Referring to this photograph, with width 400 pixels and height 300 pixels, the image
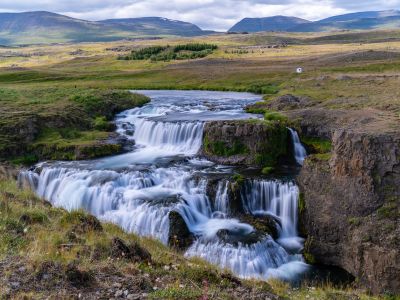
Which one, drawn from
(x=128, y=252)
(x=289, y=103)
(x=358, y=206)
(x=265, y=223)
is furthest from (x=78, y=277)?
(x=289, y=103)

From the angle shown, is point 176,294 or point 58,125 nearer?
point 176,294

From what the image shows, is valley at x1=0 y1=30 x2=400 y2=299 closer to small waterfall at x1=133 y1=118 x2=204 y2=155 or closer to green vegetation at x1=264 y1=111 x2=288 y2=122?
small waterfall at x1=133 y1=118 x2=204 y2=155

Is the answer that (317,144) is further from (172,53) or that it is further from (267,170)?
(172,53)

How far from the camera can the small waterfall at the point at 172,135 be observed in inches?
1490

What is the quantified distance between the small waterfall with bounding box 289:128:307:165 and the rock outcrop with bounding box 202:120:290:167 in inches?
22.5

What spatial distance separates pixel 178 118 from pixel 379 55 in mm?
65027

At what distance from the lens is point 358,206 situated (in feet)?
75.5

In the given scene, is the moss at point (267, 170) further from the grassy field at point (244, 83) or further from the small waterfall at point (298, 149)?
the grassy field at point (244, 83)

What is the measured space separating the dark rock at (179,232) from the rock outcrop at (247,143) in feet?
→ 32.6

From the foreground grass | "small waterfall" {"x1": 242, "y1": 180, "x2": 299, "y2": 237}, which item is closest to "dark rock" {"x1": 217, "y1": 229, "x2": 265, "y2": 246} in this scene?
"small waterfall" {"x1": 242, "y1": 180, "x2": 299, "y2": 237}

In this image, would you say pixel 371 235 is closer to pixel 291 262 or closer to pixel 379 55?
pixel 291 262

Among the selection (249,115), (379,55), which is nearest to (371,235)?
(249,115)

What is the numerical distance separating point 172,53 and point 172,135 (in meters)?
99.7

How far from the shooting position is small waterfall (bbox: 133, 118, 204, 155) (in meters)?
37.8
